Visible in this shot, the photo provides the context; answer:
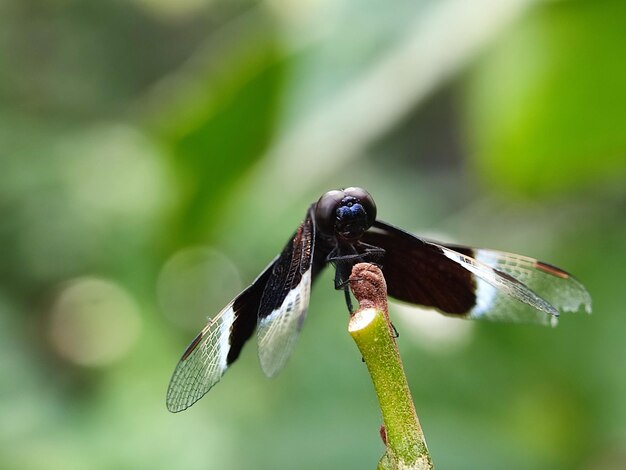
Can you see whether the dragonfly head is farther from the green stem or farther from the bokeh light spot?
the bokeh light spot

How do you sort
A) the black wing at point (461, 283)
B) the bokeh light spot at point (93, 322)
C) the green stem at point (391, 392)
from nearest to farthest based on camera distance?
the green stem at point (391, 392) → the black wing at point (461, 283) → the bokeh light spot at point (93, 322)

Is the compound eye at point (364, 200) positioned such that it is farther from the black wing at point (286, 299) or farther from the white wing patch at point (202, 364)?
the white wing patch at point (202, 364)

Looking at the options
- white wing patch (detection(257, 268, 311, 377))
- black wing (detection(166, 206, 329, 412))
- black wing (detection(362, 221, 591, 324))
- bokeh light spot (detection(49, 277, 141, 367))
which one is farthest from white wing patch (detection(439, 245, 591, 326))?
bokeh light spot (detection(49, 277, 141, 367))

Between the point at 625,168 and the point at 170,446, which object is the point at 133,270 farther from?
the point at 625,168

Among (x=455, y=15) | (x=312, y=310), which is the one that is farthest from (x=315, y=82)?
(x=312, y=310)

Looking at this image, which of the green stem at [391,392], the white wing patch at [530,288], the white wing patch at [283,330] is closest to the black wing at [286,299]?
the white wing patch at [283,330]

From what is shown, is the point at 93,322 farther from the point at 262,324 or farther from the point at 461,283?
the point at 262,324
